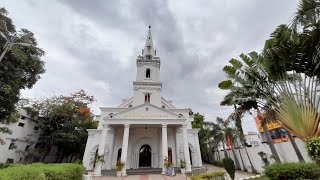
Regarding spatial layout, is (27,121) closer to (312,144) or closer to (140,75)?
Answer: (140,75)

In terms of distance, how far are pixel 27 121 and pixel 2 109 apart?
15.5 m

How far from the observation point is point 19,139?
891 inches

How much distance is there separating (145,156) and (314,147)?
17320 mm

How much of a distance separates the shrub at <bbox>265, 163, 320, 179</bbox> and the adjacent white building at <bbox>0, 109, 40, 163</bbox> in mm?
27757

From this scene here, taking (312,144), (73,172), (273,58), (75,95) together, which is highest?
(75,95)

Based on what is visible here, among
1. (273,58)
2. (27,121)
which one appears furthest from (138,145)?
(27,121)

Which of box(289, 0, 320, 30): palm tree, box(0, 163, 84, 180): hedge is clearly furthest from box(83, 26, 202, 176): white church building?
box(289, 0, 320, 30): palm tree

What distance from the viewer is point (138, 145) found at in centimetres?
1956

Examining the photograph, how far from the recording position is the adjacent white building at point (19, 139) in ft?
67.8

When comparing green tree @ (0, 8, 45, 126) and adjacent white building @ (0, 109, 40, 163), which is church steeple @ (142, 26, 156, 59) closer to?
green tree @ (0, 8, 45, 126)

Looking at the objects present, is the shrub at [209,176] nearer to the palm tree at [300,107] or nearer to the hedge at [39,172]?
the palm tree at [300,107]

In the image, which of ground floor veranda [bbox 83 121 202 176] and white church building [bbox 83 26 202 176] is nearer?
white church building [bbox 83 26 202 176]

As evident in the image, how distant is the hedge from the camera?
4750 millimetres

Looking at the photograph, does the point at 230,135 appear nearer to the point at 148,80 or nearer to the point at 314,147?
the point at 148,80
